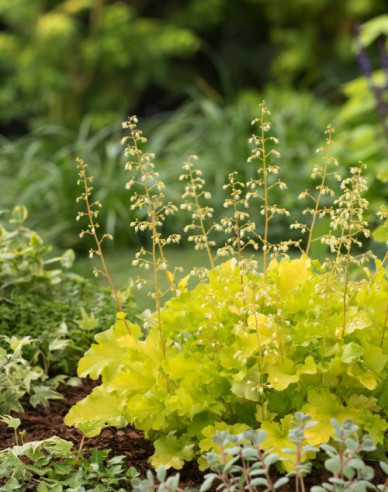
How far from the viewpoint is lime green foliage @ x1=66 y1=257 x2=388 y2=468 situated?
2195mm

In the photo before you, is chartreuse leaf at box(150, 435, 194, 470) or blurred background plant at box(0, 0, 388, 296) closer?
chartreuse leaf at box(150, 435, 194, 470)

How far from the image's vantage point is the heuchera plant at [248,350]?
2.19 metres

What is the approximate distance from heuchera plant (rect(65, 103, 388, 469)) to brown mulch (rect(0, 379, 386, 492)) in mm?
90

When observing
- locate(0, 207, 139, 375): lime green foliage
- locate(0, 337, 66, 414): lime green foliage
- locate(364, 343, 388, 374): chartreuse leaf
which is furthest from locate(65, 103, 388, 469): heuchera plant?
locate(0, 207, 139, 375): lime green foliage

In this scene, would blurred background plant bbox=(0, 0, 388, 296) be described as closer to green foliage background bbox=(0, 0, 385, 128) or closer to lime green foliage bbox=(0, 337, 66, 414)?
green foliage background bbox=(0, 0, 385, 128)

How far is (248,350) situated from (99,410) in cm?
51

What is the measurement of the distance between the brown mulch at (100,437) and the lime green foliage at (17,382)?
58 millimetres

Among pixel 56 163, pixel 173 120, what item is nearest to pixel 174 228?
pixel 56 163

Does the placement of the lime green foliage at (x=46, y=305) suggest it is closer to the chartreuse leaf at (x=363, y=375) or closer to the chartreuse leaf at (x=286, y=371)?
the chartreuse leaf at (x=286, y=371)

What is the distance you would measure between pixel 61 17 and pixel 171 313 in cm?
659

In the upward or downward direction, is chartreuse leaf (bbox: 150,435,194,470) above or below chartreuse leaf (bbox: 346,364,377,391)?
below

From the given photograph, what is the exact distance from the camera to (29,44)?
30.0ft

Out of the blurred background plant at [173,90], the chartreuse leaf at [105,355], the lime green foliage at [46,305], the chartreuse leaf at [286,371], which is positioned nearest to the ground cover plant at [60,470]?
the chartreuse leaf at [105,355]

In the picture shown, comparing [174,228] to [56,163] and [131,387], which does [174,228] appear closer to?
[56,163]
